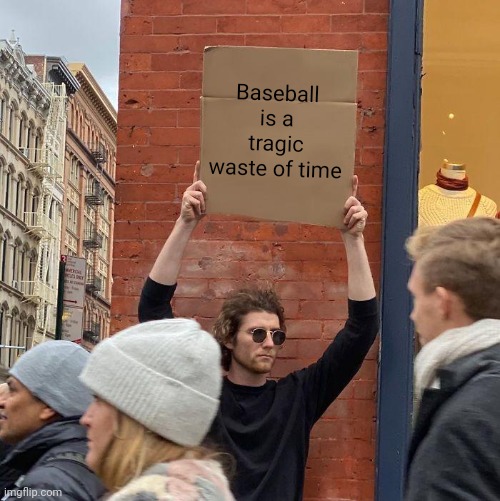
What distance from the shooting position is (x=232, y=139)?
4996 millimetres

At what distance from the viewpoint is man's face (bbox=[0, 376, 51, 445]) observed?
3.60 metres

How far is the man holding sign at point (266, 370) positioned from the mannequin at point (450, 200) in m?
1.01

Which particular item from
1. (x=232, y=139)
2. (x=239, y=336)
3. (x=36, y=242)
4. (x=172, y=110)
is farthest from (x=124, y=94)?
(x=36, y=242)

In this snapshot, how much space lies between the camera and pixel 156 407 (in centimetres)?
248

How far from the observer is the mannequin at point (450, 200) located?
5.91m

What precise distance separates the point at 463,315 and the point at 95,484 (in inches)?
42.2

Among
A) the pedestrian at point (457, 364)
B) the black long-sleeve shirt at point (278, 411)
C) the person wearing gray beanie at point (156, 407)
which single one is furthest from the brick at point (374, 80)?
the person wearing gray beanie at point (156, 407)

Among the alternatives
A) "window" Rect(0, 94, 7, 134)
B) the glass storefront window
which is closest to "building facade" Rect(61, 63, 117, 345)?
"window" Rect(0, 94, 7, 134)

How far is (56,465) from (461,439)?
1131 millimetres

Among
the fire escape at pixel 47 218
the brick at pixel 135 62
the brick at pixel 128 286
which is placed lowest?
the brick at pixel 128 286

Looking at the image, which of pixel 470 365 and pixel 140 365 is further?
pixel 470 365

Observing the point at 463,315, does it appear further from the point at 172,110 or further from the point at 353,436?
the point at 172,110

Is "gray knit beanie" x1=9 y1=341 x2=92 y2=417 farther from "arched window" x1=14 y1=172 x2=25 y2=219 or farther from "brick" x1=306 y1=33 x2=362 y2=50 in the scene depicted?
"arched window" x1=14 y1=172 x2=25 y2=219

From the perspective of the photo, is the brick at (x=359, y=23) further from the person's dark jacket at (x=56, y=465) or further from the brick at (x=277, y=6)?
the person's dark jacket at (x=56, y=465)
